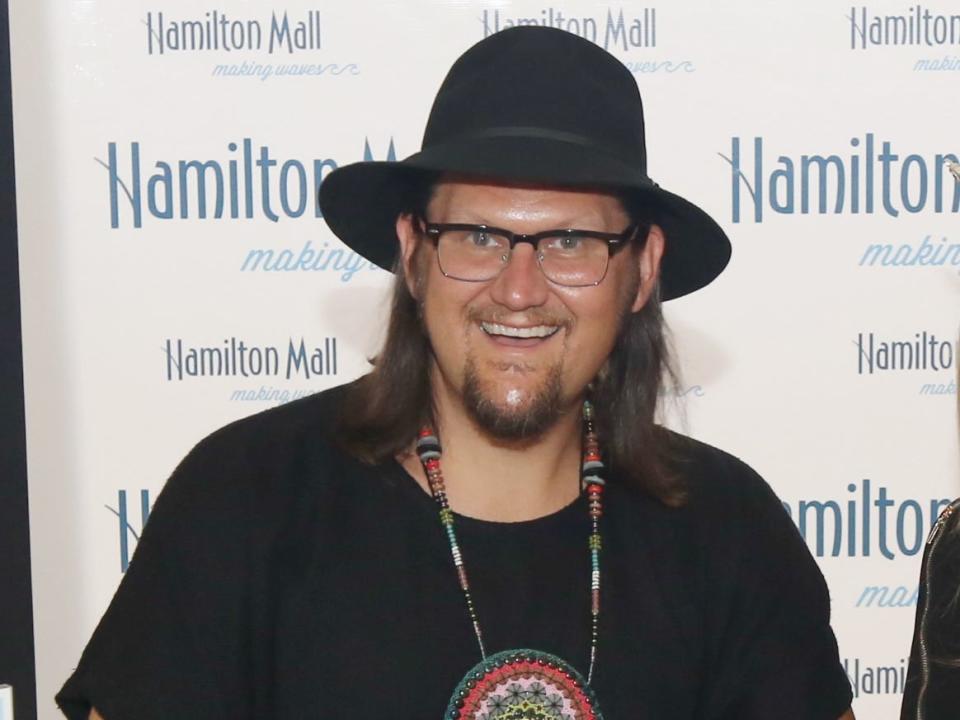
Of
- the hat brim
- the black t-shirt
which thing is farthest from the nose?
the black t-shirt

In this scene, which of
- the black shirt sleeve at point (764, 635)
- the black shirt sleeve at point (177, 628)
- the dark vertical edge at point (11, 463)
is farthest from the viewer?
the dark vertical edge at point (11, 463)

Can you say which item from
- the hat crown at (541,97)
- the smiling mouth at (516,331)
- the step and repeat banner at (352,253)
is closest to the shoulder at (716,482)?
the smiling mouth at (516,331)

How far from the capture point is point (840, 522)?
290cm

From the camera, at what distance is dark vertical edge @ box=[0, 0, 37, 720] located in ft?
9.18

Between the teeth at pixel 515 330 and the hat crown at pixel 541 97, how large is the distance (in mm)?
275

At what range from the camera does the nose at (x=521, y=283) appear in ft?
6.04

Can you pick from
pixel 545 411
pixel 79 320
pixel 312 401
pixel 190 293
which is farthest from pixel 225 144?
pixel 545 411

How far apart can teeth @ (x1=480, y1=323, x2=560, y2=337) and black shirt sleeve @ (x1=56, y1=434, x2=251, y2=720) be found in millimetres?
448

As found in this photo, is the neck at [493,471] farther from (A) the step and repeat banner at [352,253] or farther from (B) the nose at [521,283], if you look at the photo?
(A) the step and repeat banner at [352,253]

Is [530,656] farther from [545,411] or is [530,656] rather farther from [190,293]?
[190,293]

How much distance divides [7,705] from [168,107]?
1.75 meters

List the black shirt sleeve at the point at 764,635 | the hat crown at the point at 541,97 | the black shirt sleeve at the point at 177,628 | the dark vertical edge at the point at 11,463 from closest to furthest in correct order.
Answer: the black shirt sleeve at the point at 177,628
the hat crown at the point at 541,97
the black shirt sleeve at the point at 764,635
the dark vertical edge at the point at 11,463

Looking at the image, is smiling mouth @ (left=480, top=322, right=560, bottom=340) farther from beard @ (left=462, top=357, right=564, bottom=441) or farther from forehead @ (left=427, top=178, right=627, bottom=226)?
forehead @ (left=427, top=178, right=627, bottom=226)

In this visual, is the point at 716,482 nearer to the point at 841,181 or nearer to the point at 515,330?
the point at 515,330
